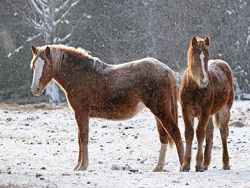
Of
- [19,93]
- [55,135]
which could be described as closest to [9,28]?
[19,93]

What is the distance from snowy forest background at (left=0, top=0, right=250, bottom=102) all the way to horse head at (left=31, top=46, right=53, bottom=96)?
68.6 ft

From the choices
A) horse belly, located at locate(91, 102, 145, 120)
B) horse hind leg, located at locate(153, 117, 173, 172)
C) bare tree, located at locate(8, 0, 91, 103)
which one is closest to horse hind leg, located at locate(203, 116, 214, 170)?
horse hind leg, located at locate(153, 117, 173, 172)

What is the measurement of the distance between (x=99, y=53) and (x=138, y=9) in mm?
3293

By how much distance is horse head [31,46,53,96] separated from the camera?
1077cm

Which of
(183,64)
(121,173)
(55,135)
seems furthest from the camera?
(183,64)

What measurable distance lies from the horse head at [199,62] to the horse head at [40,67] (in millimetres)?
2615

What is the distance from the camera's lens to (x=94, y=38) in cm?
3481

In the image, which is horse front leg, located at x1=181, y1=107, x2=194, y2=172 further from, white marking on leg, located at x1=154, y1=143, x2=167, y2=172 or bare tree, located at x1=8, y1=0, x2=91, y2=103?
bare tree, located at x1=8, y1=0, x2=91, y2=103

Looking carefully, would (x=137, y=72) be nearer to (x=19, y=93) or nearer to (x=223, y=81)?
(x=223, y=81)

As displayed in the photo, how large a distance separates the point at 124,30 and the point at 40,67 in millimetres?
23771

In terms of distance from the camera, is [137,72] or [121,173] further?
[137,72]

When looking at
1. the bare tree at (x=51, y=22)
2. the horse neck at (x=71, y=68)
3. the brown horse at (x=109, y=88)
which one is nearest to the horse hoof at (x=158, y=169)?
the brown horse at (x=109, y=88)

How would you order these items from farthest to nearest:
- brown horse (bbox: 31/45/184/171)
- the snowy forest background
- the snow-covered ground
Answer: the snowy forest background < brown horse (bbox: 31/45/184/171) < the snow-covered ground

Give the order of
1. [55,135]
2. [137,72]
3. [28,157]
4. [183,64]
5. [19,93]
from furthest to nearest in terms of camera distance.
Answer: [19,93], [183,64], [55,135], [28,157], [137,72]
